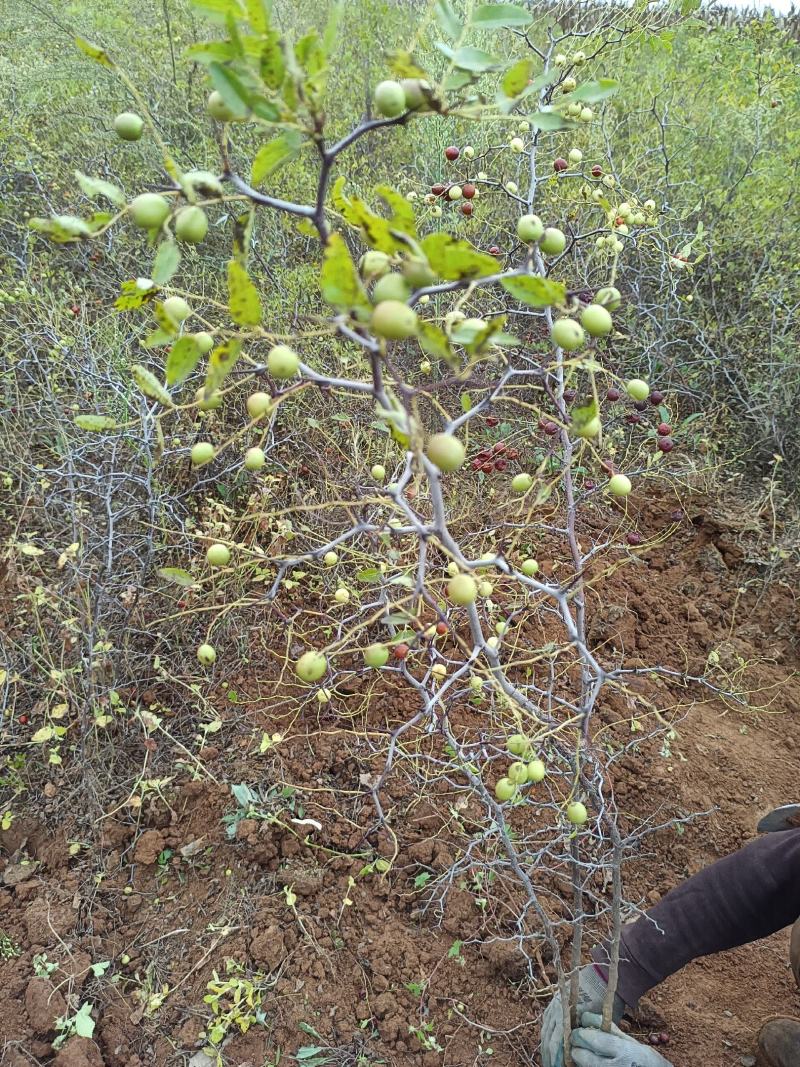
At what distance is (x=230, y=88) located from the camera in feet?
1.79

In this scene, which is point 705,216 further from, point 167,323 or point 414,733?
point 167,323

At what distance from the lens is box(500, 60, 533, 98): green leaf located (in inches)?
25.6

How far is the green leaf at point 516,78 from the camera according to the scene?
25.6 inches

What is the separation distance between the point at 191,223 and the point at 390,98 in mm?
208

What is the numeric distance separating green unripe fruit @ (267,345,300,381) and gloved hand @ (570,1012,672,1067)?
4.89 feet

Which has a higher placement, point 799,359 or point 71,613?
point 799,359

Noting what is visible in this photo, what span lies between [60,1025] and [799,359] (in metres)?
3.25

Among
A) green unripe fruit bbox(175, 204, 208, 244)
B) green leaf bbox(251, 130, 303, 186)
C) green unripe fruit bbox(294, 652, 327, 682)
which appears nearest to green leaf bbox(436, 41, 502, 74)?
green leaf bbox(251, 130, 303, 186)

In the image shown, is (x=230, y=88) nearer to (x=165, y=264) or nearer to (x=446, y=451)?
(x=165, y=264)

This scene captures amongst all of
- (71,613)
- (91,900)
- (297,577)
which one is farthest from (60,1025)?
(297,577)

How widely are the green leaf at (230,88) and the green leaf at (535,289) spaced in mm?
251

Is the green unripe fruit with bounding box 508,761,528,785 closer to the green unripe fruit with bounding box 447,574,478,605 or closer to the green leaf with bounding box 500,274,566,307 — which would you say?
the green unripe fruit with bounding box 447,574,478,605

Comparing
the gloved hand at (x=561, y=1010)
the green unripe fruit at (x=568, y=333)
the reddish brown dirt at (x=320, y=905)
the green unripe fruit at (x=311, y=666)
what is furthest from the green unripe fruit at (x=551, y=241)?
the gloved hand at (x=561, y=1010)

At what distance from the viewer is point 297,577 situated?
2305mm
